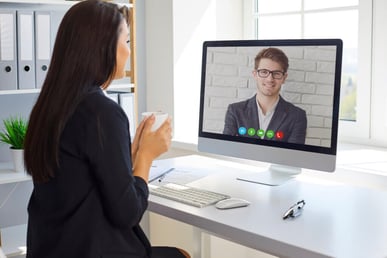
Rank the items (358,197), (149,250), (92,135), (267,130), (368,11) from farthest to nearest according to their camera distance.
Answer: (368,11) → (267,130) → (358,197) → (149,250) → (92,135)

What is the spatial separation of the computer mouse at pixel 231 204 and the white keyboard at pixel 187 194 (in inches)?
1.5

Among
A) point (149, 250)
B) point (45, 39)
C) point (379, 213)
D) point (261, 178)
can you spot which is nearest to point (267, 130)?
point (261, 178)

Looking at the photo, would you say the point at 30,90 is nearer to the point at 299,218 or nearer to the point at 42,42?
the point at 42,42

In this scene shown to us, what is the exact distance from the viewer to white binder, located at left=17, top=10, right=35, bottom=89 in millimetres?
2467

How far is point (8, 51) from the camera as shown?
245cm

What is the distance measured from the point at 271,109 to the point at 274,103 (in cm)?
2

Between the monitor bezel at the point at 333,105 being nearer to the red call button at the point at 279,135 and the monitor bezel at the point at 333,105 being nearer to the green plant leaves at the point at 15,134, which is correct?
the red call button at the point at 279,135

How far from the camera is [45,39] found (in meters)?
2.55

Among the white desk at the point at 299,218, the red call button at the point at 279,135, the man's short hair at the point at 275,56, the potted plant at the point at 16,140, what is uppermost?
the man's short hair at the point at 275,56

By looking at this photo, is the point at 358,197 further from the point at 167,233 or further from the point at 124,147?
the point at 167,233

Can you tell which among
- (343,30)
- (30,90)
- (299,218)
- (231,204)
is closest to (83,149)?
(231,204)

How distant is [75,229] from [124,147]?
0.24m

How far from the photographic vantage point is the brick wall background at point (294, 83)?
1.96 meters

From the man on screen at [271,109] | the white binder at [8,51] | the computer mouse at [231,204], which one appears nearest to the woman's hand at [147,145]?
the computer mouse at [231,204]
